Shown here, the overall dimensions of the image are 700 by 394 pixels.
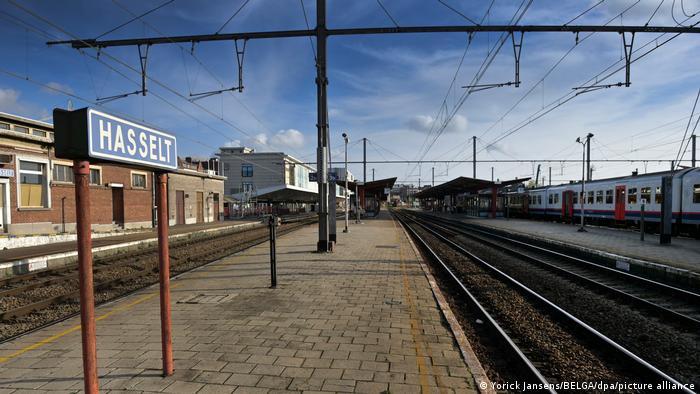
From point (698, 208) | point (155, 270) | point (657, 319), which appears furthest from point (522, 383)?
point (698, 208)

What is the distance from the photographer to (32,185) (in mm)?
17750

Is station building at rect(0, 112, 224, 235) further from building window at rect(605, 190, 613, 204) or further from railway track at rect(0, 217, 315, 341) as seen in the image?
building window at rect(605, 190, 613, 204)

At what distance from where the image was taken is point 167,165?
3387mm

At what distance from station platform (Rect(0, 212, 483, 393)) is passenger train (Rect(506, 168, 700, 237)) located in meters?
15.9

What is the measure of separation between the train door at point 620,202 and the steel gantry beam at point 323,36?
15.8 metres

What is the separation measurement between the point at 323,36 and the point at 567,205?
2657 cm

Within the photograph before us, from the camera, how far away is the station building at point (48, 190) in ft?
54.4

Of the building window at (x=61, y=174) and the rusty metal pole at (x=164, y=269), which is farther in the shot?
the building window at (x=61, y=174)

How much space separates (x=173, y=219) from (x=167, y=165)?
2807cm

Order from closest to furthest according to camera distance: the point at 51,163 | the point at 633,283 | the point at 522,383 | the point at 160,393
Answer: the point at 160,393
the point at 522,383
the point at 633,283
the point at 51,163

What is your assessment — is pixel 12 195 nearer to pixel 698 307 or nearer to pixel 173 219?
pixel 173 219

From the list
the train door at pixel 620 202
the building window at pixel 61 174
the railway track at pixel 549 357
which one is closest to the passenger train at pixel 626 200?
the train door at pixel 620 202

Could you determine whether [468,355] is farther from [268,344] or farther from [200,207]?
[200,207]

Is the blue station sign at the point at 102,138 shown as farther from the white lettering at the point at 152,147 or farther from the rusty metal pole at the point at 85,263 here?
the rusty metal pole at the point at 85,263
